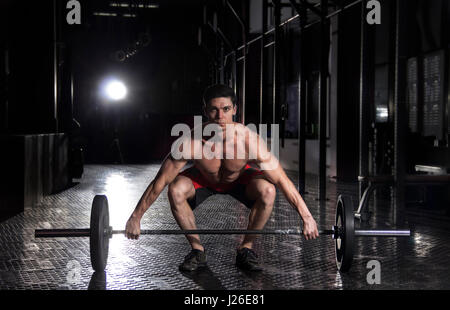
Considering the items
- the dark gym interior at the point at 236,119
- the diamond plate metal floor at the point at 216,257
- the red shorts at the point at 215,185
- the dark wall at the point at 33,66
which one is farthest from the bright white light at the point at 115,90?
the red shorts at the point at 215,185

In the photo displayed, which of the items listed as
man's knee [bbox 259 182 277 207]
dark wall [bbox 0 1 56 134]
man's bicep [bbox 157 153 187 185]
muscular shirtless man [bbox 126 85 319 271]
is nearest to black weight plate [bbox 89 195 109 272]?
muscular shirtless man [bbox 126 85 319 271]

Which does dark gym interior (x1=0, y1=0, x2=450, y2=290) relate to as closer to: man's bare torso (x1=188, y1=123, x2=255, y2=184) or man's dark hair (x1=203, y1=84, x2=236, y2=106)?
man's bare torso (x1=188, y1=123, x2=255, y2=184)

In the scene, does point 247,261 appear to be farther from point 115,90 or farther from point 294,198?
point 115,90

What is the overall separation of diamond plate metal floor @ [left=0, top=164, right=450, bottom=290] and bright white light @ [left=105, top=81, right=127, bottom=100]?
373 inches

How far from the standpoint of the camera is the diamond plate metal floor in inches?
107

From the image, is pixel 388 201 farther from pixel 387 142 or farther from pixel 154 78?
pixel 154 78

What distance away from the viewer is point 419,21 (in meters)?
7.11

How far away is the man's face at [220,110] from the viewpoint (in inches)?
109

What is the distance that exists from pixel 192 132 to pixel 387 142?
4.37 metres

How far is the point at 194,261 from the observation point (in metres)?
2.97

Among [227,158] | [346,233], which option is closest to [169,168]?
[227,158]

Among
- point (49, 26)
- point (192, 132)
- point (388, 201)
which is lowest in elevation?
point (388, 201)

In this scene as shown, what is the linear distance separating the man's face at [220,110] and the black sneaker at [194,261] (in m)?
0.70

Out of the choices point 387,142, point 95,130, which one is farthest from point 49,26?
point 95,130
